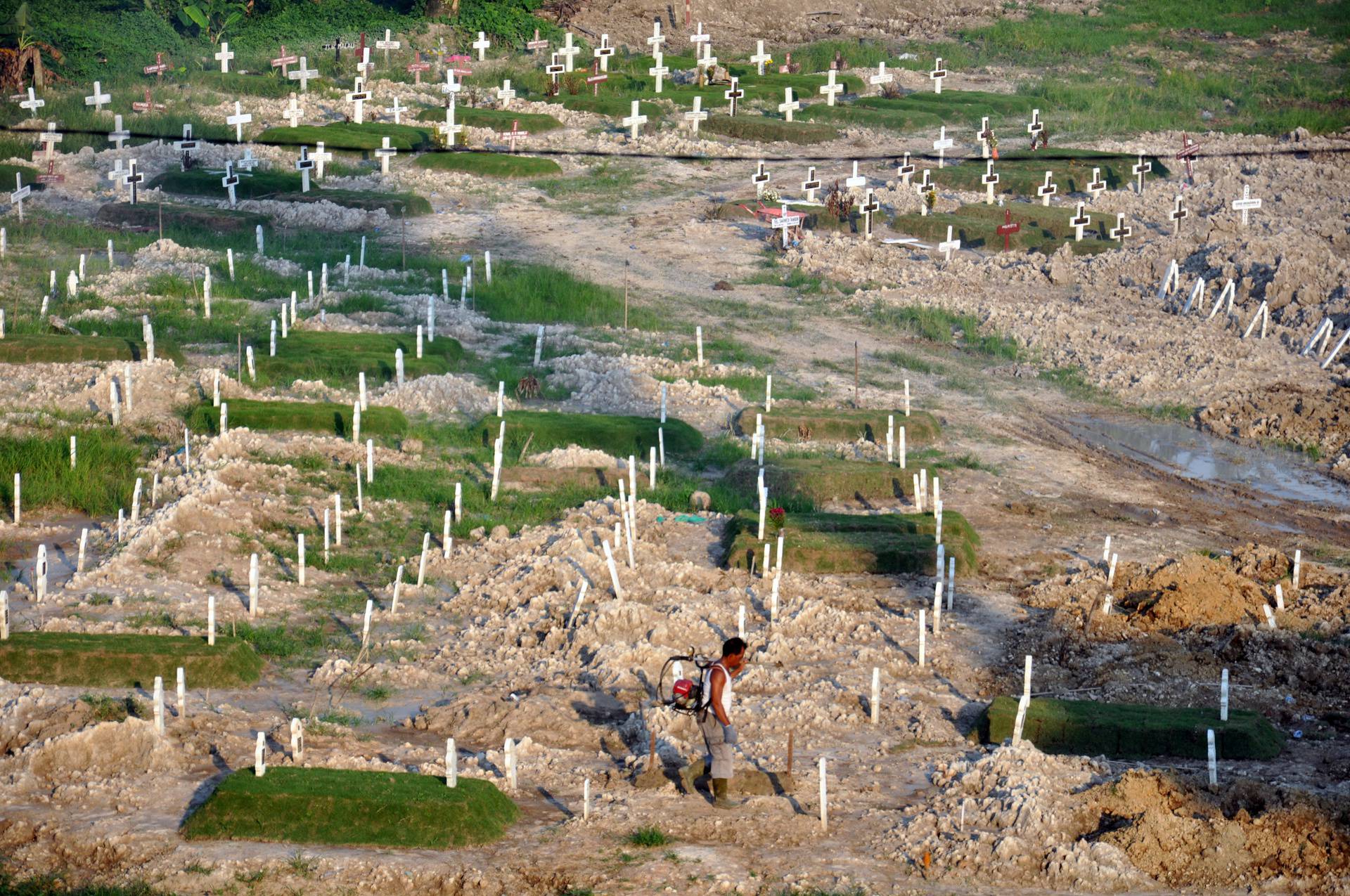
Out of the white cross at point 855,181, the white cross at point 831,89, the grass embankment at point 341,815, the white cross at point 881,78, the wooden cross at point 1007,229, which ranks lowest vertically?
the grass embankment at point 341,815

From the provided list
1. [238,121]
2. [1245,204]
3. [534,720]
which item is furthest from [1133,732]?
[238,121]

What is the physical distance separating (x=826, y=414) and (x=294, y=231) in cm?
1629

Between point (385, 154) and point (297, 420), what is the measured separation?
755 inches

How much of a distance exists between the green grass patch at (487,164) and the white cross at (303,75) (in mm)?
7314

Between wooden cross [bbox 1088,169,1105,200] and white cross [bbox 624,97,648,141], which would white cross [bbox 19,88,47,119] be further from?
wooden cross [bbox 1088,169,1105,200]

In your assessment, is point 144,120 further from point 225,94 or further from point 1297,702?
point 1297,702

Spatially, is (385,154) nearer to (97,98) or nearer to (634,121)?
(634,121)

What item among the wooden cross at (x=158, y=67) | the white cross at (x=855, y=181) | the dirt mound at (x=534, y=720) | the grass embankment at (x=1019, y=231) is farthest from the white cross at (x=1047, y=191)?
the dirt mound at (x=534, y=720)

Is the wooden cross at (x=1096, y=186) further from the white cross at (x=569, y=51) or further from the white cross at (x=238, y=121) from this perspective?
the white cross at (x=238, y=121)

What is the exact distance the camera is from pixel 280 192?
40750 mm

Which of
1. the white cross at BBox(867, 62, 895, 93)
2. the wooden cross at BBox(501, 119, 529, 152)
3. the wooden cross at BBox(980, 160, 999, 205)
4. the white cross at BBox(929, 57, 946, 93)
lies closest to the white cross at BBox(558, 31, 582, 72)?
the wooden cross at BBox(501, 119, 529, 152)

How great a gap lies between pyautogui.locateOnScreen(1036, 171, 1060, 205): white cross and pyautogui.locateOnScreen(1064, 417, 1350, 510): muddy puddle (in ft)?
49.8

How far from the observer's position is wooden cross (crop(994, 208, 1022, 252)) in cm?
3916

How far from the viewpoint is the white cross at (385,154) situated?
140 ft
